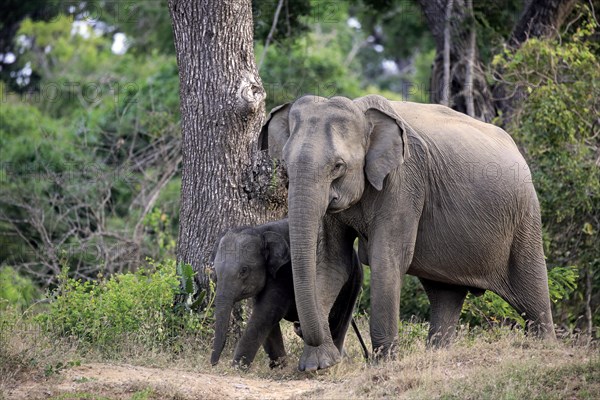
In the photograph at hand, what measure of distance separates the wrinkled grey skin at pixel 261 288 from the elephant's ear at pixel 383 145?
1160 mm

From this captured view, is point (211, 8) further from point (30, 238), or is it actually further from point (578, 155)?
point (30, 238)

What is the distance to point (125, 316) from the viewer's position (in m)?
10.2

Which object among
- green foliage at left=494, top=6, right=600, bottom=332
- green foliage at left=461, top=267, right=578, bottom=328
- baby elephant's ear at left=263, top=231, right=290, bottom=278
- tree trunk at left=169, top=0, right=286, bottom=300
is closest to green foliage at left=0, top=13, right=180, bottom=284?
tree trunk at left=169, top=0, right=286, bottom=300

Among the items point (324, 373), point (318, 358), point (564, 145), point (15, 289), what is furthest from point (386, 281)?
point (15, 289)

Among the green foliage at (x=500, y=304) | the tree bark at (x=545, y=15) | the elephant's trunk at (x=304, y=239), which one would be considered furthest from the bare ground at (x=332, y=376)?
the tree bark at (x=545, y=15)

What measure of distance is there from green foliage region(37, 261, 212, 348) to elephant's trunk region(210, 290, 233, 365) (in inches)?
31.9

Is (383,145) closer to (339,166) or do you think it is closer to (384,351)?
(339,166)

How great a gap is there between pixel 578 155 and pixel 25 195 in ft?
31.7

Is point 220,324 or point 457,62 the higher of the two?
point 457,62

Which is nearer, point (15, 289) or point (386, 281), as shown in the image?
point (386, 281)

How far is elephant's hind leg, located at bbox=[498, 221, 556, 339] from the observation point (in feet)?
33.4

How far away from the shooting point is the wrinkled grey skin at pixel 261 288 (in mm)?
9508

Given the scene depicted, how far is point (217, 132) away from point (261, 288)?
1.93m

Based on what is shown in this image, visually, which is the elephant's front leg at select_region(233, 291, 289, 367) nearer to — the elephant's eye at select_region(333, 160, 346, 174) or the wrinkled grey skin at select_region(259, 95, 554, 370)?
the wrinkled grey skin at select_region(259, 95, 554, 370)
